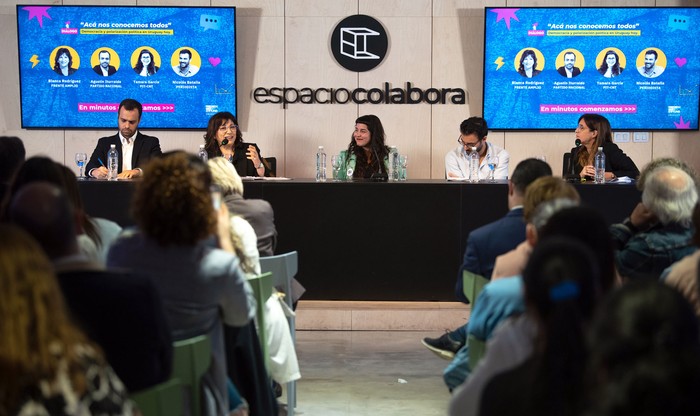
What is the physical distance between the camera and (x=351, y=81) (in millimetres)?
8531

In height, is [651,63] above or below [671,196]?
above

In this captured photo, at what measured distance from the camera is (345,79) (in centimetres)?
853

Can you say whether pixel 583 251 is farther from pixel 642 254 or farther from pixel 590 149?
pixel 590 149

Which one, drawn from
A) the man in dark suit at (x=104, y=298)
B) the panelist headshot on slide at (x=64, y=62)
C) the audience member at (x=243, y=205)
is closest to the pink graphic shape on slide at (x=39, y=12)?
the panelist headshot on slide at (x=64, y=62)

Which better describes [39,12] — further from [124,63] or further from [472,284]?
[472,284]

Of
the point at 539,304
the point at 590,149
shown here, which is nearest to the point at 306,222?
the point at 590,149

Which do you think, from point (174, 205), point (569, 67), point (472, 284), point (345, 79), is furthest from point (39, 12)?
point (174, 205)

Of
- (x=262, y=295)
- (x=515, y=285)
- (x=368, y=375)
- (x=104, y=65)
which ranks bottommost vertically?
(x=368, y=375)

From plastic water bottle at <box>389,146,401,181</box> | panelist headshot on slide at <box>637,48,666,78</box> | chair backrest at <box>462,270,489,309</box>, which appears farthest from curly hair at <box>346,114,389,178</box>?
chair backrest at <box>462,270,489,309</box>

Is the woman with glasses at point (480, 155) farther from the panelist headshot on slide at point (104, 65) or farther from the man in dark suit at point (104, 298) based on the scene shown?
the man in dark suit at point (104, 298)

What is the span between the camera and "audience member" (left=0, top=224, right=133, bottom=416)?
161 cm

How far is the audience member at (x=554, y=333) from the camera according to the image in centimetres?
164

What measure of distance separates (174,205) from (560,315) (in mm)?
1457

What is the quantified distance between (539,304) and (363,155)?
5790 millimetres
